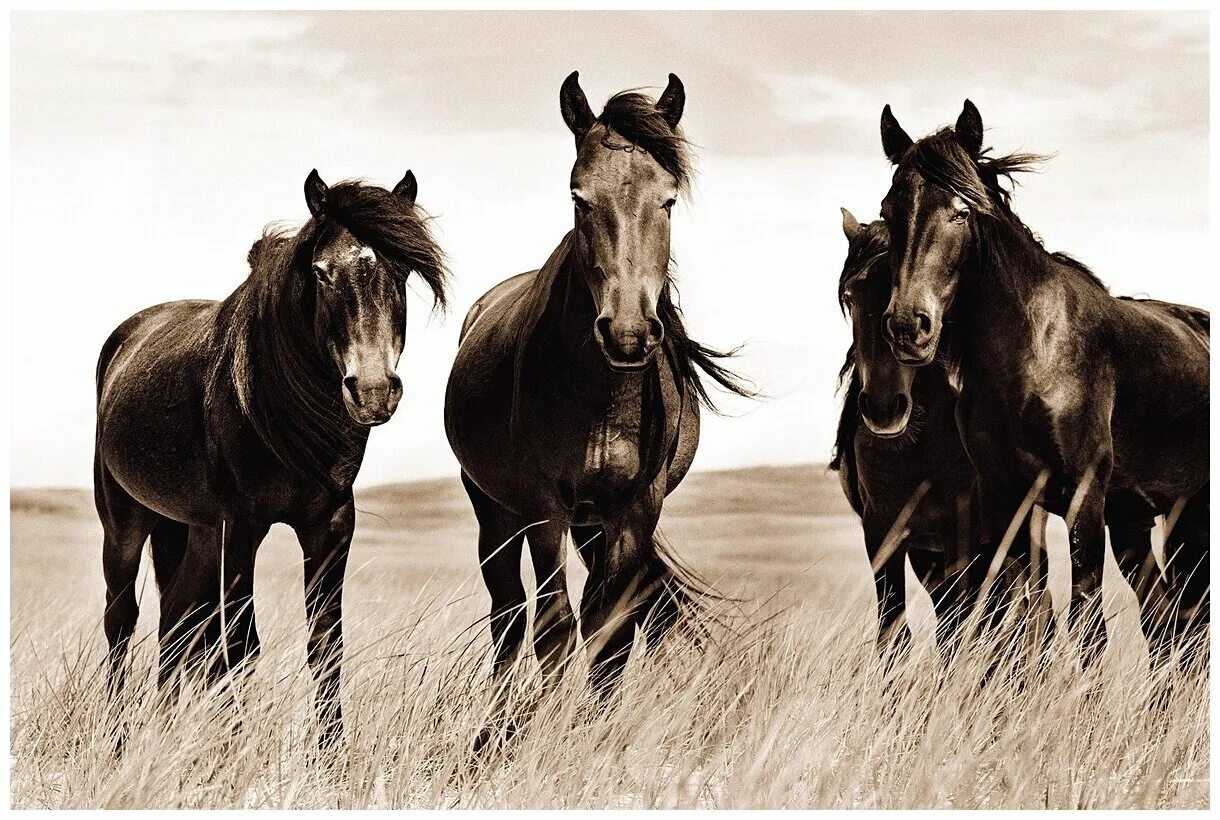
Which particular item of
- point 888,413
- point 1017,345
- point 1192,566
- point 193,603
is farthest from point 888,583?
point 193,603

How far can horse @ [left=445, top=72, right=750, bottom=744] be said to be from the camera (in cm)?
595

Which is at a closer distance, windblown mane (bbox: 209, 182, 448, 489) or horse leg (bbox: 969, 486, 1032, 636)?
windblown mane (bbox: 209, 182, 448, 489)

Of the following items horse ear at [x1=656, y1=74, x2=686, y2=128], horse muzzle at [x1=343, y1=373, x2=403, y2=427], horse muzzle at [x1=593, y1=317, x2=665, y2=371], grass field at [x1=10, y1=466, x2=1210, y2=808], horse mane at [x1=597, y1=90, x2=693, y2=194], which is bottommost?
grass field at [x1=10, y1=466, x2=1210, y2=808]

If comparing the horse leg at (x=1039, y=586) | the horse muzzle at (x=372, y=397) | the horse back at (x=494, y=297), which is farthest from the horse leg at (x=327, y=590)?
the horse leg at (x=1039, y=586)

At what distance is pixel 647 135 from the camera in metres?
6.08

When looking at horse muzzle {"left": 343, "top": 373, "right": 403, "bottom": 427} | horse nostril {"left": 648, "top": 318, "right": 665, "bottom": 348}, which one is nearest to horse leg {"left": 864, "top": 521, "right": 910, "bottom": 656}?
horse nostril {"left": 648, "top": 318, "right": 665, "bottom": 348}

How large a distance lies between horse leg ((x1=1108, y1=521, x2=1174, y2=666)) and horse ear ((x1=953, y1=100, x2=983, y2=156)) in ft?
6.93

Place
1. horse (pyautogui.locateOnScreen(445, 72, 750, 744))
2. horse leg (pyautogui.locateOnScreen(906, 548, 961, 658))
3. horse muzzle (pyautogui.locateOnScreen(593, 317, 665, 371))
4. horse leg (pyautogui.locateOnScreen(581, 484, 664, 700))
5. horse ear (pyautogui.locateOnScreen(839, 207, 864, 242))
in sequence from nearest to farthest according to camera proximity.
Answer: horse muzzle (pyautogui.locateOnScreen(593, 317, 665, 371)) < horse (pyautogui.locateOnScreen(445, 72, 750, 744)) < horse leg (pyautogui.locateOnScreen(581, 484, 664, 700)) < horse leg (pyautogui.locateOnScreen(906, 548, 961, 658)) < horse ear (pyautogui.locateOnScreen(839, 207, 864, 242))

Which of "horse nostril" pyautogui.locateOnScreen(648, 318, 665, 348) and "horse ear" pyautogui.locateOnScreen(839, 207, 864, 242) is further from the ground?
"horse ear" pyautogui.locateOnScreen(839, 207, 864, 242)

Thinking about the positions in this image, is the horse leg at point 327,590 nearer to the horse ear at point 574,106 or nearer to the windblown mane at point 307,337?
the windblown mane at point 307,337

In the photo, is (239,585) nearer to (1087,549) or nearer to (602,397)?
(602,397)

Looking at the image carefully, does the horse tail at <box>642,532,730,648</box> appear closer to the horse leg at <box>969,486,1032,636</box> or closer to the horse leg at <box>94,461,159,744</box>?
the horse leg at <box>969,486,1032,636</box>

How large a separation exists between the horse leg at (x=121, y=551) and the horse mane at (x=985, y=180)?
13.5 feet

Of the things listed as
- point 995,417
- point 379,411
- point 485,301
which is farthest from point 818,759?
point 485,301
